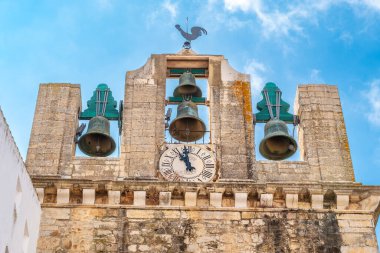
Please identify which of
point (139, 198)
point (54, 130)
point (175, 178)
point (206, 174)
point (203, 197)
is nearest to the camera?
point (139, 198)

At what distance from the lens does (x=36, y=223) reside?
43.8ft

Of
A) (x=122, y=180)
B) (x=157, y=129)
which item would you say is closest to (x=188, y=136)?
(x=157, y=129)

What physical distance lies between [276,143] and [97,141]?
3220 millimetres

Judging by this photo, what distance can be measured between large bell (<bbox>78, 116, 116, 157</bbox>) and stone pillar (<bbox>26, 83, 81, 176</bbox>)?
0.95 feet

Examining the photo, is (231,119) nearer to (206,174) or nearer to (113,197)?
(206,174)

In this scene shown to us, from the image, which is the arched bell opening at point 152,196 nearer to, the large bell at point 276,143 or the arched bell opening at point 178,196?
the arched bell opening at point 178,196

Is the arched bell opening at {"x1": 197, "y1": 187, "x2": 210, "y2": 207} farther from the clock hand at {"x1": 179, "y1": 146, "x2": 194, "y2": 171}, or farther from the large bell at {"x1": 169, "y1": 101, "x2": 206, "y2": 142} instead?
the large bell at {"x1": 169, "y1": 101, "x2": 206, "y2": 142}

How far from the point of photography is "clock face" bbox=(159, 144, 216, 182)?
14.4 meters

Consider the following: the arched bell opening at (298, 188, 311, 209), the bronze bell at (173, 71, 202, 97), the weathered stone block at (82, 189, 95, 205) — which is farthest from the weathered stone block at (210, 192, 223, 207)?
the bronze bell at (173, 71, 202, 97)

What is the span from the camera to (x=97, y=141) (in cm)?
1536

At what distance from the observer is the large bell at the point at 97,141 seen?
49.9ft

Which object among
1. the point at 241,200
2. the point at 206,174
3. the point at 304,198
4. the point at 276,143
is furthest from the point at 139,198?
the point at 276,143

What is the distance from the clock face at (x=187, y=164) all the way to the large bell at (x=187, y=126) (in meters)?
0.55

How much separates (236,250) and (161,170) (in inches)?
78.2
